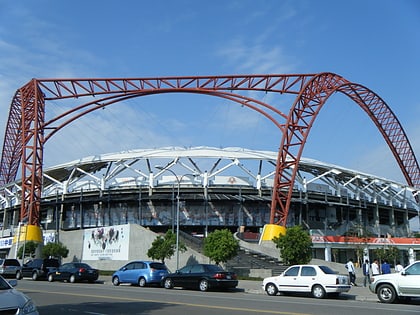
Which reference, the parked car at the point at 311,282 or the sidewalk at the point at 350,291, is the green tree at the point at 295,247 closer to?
the sidewalk at the point at 350,291

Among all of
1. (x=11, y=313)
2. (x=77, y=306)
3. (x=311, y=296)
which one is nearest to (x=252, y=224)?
(x=311, y=296)

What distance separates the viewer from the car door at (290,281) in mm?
22078

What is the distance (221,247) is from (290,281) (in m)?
13.8

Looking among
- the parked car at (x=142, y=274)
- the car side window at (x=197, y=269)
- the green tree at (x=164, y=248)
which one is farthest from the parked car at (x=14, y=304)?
the green tree at (x=164, y=248)

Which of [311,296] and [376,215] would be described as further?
[376,215]

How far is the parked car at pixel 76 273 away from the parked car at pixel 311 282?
1499 cm

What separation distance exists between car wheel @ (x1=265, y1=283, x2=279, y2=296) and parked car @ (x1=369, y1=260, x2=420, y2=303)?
16.7ft

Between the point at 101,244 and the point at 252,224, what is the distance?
22485 millimetres

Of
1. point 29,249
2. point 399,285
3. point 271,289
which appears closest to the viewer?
point 399,285

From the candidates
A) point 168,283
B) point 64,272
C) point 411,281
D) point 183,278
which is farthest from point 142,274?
point 411,281

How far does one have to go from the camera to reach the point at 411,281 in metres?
18.1

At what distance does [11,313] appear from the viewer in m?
9.02

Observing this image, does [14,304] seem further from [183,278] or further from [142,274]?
[142,274]

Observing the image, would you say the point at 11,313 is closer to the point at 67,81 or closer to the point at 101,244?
the point at 101,244
